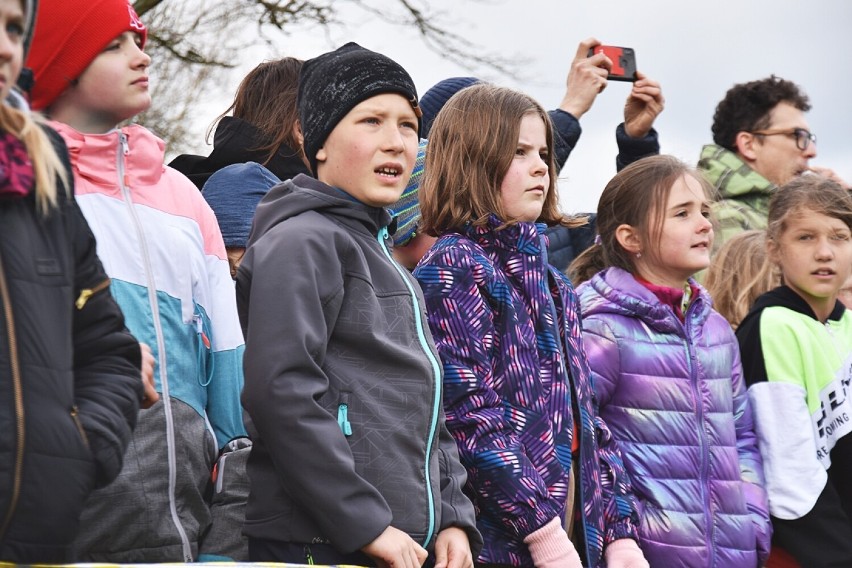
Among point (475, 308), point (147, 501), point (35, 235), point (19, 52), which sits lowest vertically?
point (147, 501)

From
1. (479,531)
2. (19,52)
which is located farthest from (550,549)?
(19,52)

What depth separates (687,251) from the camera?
15.7 ft

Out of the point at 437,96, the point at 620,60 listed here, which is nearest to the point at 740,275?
the point at 620,60

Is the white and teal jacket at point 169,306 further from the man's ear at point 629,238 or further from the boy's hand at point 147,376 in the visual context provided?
the man's ear at point 629,238

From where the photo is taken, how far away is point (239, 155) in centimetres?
464

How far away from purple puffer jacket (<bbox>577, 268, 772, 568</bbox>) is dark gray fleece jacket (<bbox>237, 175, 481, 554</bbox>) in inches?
44.6

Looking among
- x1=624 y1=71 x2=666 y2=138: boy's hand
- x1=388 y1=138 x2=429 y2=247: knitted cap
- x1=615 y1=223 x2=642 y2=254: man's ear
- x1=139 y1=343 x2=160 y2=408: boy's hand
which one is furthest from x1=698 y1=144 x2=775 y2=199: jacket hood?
x1=139 y1=343 x2=160 y2=408: boy's hand

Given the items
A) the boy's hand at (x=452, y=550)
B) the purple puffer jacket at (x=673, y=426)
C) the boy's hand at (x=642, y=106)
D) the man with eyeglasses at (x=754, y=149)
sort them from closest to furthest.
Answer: the boy's hand at (x=452, y=550) < the purple puffer jacket at (x=673, y=426) < the boy's hand at (x=642, y=106) < the man with eyeglasses at (x=754, y=149)

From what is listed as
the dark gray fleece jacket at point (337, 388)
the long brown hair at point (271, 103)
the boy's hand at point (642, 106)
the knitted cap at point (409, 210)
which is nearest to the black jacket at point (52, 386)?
the dark gray fleece jacket at point (337, 388)

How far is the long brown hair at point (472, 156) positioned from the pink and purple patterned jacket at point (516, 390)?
93 millimetres

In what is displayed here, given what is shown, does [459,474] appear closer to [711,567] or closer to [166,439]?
[166,439]

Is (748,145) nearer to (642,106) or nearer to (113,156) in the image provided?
(642,106)

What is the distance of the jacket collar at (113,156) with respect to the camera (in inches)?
130

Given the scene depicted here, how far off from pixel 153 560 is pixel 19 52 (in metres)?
1.38
